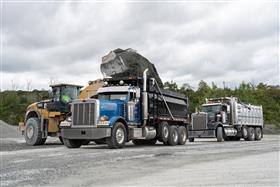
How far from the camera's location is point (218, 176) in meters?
8.70

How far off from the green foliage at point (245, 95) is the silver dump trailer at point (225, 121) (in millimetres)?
21403

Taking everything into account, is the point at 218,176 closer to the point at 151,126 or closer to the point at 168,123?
the point at 151,126

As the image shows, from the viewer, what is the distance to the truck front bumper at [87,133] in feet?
50.5

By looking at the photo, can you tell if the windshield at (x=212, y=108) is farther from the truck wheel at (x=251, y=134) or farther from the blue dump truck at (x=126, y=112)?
the blue dump truck at (x=126, y=112)

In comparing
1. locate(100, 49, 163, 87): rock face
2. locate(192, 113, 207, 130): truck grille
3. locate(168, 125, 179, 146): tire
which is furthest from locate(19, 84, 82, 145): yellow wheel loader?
locate(192, 113, 207, 130): truck grille

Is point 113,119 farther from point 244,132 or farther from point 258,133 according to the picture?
point 258,133

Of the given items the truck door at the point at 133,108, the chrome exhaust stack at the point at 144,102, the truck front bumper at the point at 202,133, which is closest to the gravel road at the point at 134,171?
the truck door at the point at 133,108

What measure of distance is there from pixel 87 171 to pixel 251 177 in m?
3.64

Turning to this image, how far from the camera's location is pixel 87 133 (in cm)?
1571

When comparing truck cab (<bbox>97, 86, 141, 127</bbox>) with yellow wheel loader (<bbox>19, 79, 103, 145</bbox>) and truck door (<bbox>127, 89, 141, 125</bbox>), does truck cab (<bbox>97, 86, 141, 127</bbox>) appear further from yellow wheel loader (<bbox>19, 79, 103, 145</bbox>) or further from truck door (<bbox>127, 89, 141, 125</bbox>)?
yellow wheel loader (<bbox>19, 79, 103, 145</bbox>)

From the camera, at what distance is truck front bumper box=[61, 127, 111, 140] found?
50.5 feet

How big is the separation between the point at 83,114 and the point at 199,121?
41.1 ft

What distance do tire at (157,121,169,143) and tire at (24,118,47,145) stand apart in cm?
565

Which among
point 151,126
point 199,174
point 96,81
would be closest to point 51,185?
point 199,174
